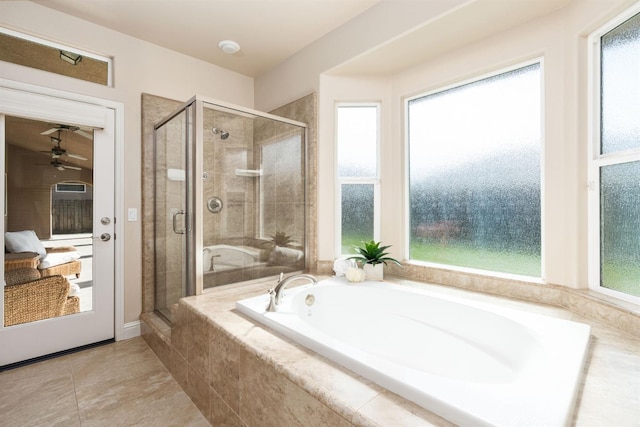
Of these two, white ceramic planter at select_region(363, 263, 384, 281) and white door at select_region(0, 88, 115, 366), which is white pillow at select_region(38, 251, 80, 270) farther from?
white ceramic planter at select_region(363, 263, 384, 281)

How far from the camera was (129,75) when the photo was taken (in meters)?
2.46

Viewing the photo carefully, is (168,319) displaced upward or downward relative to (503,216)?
downward

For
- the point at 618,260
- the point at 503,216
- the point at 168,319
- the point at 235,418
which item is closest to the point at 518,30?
the point at 503,216

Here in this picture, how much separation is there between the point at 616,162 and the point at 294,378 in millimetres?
1852

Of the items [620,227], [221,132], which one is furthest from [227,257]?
[620,227]

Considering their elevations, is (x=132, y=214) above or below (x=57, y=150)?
below

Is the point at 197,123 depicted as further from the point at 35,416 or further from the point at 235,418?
the point at 35,416

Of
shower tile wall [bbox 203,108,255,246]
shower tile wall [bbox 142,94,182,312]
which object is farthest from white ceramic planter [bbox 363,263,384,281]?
shower tile wall [bbox 142,94,182,312]

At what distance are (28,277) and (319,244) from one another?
2.11m

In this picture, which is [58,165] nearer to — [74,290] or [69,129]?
[69,129]

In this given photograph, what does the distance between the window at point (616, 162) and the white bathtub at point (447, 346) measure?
0.45 m

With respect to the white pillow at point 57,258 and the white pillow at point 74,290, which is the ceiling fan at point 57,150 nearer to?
the white pillow at point 57,258

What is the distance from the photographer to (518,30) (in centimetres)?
188

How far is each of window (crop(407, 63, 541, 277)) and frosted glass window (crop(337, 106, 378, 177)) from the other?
13.1 inches
